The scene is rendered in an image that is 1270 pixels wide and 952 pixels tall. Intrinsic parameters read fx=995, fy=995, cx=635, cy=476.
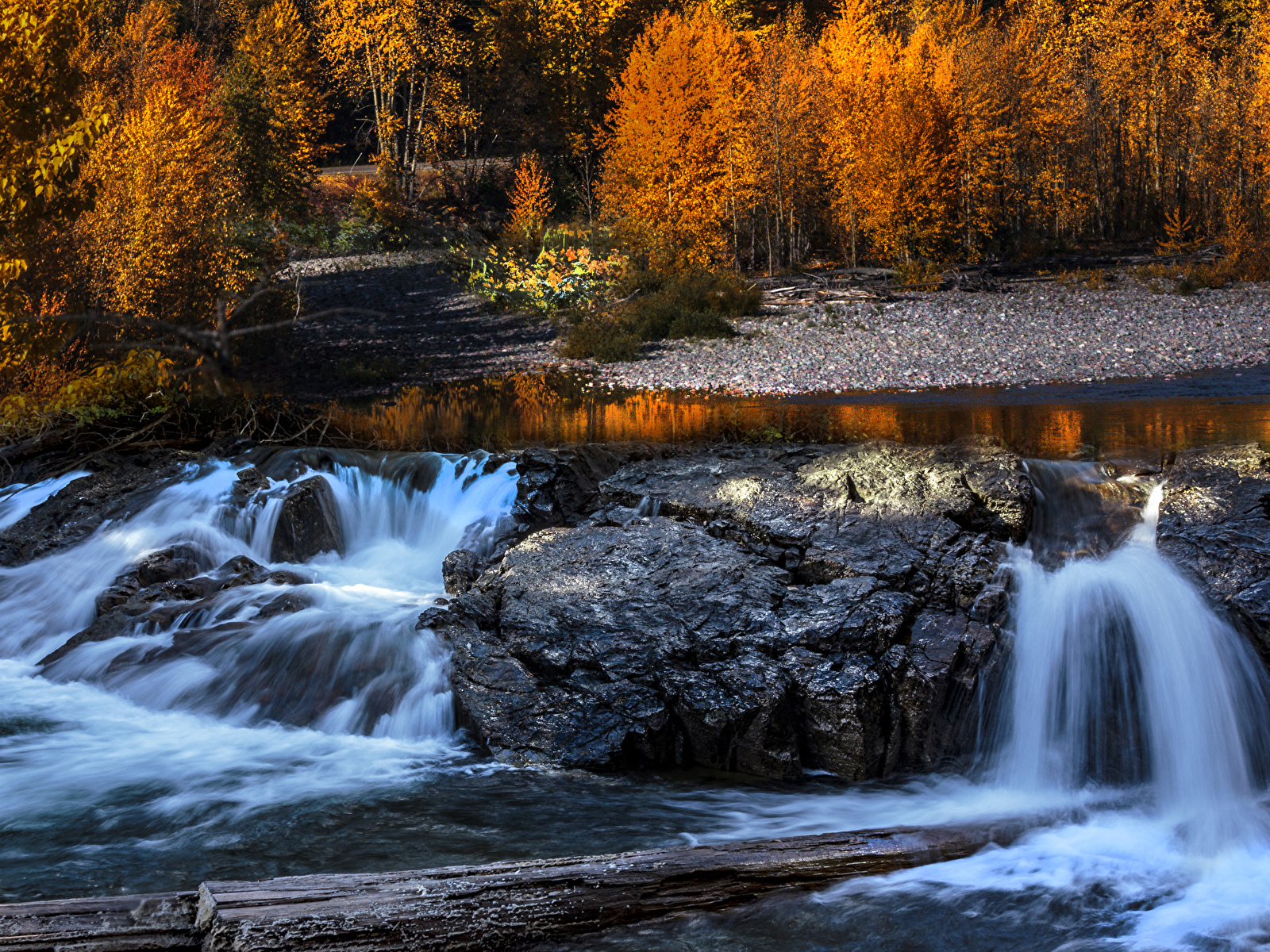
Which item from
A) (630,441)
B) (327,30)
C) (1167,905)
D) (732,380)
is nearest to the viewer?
(1167,905)

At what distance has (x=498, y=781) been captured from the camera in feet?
21.7

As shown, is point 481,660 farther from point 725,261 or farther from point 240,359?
point 725,261

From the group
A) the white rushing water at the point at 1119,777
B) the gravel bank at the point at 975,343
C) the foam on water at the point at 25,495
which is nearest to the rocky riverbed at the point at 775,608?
the white rushing water at the point at 1119,777

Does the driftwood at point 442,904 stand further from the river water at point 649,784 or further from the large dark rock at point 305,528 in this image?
the large dark rock at point 305,528

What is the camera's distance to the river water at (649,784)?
5.05 m

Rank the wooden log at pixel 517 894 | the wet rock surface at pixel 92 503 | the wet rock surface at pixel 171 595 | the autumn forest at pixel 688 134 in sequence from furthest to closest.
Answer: the autumn forest at pixel 688 134 < the wet rock surface at pixel 92 503 < the wet rock surface at pixel 171 595 < the wooden log at pixel 517 894

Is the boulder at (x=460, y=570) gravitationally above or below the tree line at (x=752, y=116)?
below

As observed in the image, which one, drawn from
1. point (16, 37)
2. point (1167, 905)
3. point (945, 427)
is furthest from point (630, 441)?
point (16, 37)

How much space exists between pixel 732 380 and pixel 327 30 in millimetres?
31560

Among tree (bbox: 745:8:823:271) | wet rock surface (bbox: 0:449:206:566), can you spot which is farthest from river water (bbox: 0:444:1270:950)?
tree (bbox: 745:8:823:271)

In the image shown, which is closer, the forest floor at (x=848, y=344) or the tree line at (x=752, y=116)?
the forest floor at (x=848, y=344)

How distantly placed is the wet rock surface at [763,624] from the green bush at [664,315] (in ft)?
44.2

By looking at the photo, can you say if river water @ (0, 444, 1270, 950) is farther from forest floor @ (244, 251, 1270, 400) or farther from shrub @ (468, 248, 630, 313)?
shrub @ (468, 248, 630, 313)

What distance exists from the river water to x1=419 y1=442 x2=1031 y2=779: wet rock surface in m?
0.26
